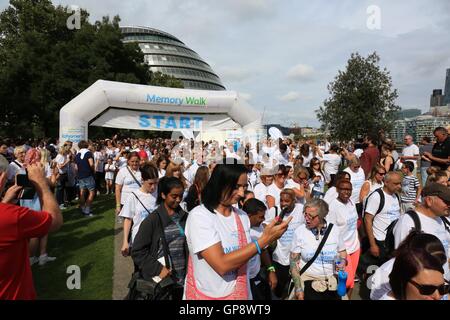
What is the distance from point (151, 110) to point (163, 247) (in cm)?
956

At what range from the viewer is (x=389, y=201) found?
153 inches

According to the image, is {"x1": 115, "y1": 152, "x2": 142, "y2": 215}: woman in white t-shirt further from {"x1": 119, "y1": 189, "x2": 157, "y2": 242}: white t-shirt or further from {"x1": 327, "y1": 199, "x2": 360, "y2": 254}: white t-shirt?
{"x1": 327, "y1": 199, "x2": 360, "y2": 254}: white t-shirt

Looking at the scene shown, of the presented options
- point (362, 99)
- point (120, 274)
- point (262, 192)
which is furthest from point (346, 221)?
point (362, 99)

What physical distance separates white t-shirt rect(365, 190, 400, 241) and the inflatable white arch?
8746 mm

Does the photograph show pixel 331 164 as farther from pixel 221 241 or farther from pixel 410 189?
pixel 221 241

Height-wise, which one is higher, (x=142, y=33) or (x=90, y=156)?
(x=142, y=33)

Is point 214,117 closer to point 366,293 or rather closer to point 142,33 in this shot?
point 366,293

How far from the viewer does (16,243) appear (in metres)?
1.87

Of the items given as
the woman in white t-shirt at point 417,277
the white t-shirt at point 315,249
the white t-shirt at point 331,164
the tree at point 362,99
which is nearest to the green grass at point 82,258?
the white t-shirt at point 315,249

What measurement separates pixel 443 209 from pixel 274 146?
6911 millimetres

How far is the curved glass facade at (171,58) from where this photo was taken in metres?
70.3

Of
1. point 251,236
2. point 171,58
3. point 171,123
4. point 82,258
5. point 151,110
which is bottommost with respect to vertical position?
point 82,258

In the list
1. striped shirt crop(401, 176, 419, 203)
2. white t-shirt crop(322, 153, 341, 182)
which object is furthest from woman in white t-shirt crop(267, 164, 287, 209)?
white t-shirt crop(322, 153, 341, 182)

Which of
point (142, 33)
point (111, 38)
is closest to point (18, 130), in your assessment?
point (111, 38)
